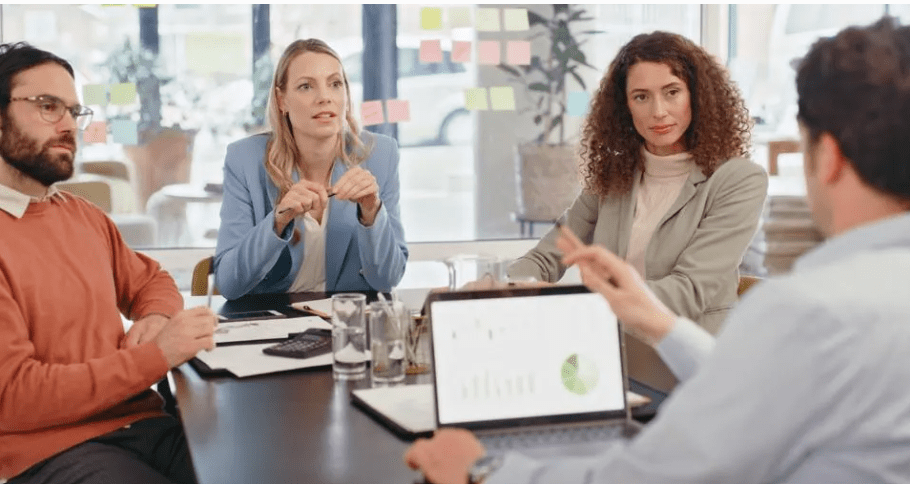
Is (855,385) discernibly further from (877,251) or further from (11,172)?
(11,172)

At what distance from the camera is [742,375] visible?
785mm

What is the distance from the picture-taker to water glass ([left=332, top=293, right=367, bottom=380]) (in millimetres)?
1747

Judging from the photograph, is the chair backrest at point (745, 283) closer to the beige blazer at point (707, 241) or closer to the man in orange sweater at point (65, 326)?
the beige blazer at point (707, 241)

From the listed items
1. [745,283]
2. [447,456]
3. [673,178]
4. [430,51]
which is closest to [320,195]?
[673,178]

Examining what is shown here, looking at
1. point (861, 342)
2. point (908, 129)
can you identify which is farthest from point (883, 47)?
point (861, 342)

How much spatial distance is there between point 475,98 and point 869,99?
4013mm

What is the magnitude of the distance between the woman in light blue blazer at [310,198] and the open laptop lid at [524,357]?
1.17 metres

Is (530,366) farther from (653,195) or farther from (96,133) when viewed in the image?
(96,133)

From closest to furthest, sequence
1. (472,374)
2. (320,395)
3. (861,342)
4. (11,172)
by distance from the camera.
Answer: (861,342)
(472,374)
(320,395)
(11,172)

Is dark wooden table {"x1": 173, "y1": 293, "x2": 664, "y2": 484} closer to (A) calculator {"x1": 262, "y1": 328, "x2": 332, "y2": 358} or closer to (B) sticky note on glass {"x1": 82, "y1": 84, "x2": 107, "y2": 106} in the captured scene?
(A) calculator {"x1": 262, "y1": 328, "x2": 332, "y2": 358}

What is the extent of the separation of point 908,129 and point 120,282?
5.84ft

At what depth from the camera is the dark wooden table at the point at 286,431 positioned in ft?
A: 4.00

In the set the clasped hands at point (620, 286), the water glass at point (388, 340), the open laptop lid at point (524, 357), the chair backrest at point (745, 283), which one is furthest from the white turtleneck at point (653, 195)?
the clasped hands at point (620, 286)

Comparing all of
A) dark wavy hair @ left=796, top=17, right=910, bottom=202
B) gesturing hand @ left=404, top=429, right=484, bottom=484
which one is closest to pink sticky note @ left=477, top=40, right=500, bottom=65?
gesturing hand @ left=404, top=429, right=484, bottom=484
